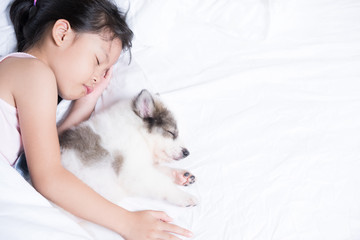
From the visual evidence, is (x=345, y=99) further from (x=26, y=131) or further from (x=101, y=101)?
(x=26, y=131)

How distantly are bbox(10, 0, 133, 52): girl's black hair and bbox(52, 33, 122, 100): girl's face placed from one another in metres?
0.05

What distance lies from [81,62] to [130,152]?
463mm

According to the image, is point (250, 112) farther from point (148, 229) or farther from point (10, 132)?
point (10, 132)

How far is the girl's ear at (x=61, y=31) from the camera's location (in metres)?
1.42

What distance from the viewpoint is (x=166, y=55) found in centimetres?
195

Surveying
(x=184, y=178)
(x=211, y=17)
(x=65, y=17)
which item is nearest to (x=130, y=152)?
(x=184, y=178)

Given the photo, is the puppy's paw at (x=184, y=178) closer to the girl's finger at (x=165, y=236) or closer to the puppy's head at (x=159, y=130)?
the puppy's head at (x=159, y=130)

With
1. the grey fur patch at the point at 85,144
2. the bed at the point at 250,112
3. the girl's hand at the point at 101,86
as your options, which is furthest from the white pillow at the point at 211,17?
the grey fur patch at the point at 85,144

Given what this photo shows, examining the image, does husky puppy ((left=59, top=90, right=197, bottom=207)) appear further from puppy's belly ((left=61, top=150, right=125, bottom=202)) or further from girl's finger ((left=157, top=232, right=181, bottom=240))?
girl's finger ((left=157, top=232, right=181, bottom=240))

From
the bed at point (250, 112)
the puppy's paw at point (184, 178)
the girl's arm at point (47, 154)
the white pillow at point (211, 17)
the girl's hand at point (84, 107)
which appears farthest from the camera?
the white pillow at point (211, 17)

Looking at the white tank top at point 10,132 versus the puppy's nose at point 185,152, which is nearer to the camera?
the white tank top at point 10,132

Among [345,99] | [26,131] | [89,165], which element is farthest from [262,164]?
[26,131]

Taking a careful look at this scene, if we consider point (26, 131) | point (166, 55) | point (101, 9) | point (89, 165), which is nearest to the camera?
point (26, 131)

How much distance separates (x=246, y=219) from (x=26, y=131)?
1004mm
